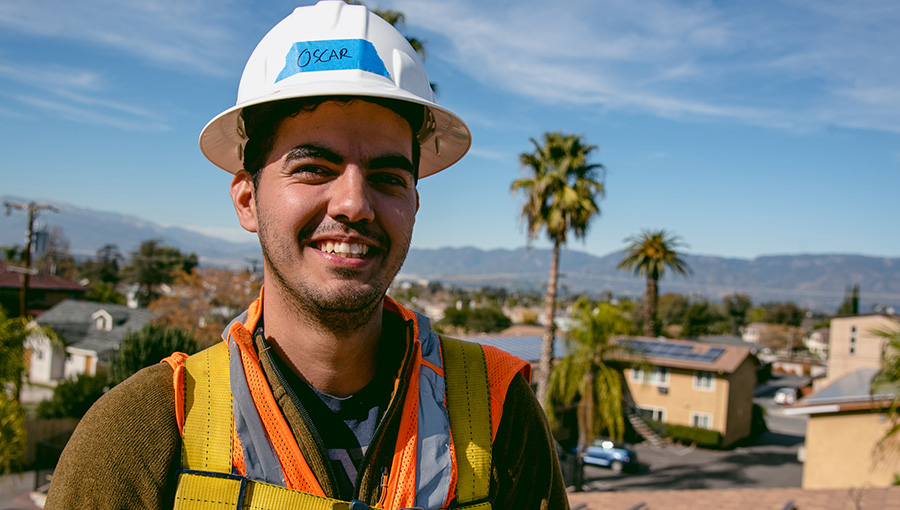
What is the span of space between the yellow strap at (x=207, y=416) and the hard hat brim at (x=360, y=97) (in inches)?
28.3

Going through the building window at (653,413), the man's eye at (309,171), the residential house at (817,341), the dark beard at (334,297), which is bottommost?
the residential house at (817,341)

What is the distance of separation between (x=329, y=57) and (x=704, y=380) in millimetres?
33148

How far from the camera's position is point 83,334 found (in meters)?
37.5

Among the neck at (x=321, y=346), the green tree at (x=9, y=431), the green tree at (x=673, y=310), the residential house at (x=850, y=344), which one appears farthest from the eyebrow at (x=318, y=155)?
the green tree at (x=673, y=310)

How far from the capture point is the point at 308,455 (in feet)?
4.89

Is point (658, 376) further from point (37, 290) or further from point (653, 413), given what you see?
Answer: point (37, 290)

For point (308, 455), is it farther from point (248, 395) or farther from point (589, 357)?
point (589, 357)

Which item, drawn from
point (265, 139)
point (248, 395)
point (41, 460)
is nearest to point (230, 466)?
point (248, 395)

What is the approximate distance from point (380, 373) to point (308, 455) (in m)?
0.38

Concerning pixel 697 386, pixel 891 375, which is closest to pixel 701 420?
pixel 697 386

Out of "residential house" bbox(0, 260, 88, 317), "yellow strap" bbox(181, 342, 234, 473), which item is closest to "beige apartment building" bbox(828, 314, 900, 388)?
"yellow strap" bbox(181, 342, 234, 473)

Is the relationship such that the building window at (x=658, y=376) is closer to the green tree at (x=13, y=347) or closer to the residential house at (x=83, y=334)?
the green tree at (x=13, y=347)

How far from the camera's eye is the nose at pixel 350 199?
1.53 meters

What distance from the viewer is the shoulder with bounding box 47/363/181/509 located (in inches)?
51.5
